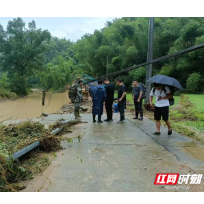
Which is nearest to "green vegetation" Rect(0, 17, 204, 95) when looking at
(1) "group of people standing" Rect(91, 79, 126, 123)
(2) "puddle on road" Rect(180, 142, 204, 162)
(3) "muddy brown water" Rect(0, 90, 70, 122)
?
(3) "muddy brown water" Rect(0, 90, 70, 122)

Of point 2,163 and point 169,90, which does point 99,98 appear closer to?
point 169,90

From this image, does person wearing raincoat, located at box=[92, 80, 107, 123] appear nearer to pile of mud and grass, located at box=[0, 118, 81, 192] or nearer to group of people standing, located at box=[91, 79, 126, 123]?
group of people standing, located at box=[91, 79, 126, 123]

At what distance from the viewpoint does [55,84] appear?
41125 millimetres

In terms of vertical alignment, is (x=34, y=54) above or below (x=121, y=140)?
above

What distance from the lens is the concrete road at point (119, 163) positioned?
3111mm

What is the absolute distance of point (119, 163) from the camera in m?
3.98

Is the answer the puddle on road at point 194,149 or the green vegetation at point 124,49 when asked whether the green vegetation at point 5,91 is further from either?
the puddle on road at point 194,149

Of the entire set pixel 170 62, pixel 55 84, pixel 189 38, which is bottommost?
pixel 55 84

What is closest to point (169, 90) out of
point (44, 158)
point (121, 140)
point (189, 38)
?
point (121, 140)

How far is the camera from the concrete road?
3.11 meters

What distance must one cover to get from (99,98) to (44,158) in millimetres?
4171

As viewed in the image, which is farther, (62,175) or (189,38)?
(189,38)

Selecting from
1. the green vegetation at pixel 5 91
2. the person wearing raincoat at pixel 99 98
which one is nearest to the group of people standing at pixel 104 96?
the person wearing raincoat at pixel 99 98
